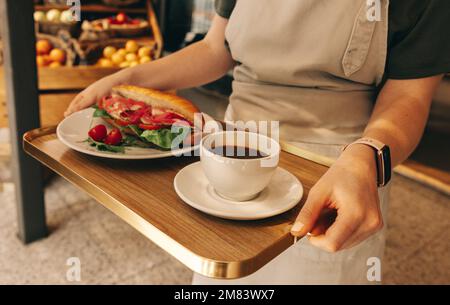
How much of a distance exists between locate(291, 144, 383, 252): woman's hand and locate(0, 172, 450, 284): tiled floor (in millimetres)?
1259

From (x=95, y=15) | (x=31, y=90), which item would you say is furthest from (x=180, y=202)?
(x=95, y=15)

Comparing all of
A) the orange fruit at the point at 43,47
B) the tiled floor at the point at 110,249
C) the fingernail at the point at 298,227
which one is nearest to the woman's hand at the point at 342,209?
the fingernail at the point at 298,227

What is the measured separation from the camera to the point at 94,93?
104 centimetres

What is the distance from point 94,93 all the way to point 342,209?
668 mm

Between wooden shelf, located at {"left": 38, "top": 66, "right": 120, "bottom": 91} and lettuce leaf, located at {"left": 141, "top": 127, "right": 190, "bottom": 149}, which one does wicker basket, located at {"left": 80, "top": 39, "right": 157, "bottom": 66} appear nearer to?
wooden shelf, located at {"left": 38, "top": 66, "right": 120, "bottom": 91}

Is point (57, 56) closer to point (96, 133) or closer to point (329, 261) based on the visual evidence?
point (96, 133)

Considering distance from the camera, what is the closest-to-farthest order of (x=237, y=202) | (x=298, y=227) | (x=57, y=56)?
(x=298, y=227), (x=237, y=202), (x=57, y=56)

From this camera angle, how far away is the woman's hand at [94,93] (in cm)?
103

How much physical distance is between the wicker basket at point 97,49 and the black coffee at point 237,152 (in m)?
1.93

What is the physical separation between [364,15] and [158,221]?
25.3 inches

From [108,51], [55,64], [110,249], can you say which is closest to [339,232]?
[110,249]

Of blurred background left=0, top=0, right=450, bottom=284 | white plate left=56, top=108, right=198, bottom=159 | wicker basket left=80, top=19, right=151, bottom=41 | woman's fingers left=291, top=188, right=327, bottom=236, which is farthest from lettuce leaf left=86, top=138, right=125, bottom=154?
wicker basket left=80, top=19, right=151, bottom=41
